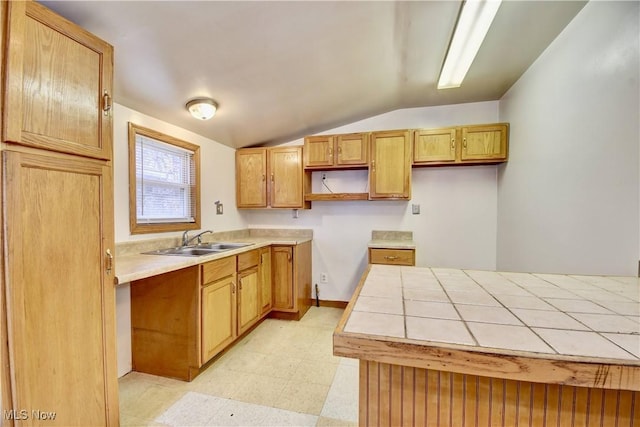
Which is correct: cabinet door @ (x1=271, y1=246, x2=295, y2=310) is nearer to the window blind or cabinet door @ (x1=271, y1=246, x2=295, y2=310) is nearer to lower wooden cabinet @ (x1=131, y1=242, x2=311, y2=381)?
lower wooden cabinet @ (x1=131, y1=242, x2=311, y2=381)

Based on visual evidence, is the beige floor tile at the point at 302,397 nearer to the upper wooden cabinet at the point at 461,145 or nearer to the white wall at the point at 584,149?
the white wall at the point at 584,149

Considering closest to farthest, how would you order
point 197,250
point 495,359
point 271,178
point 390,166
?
1. point 495,359
2. point 197,250
3. point 390,166
4. point 271,178

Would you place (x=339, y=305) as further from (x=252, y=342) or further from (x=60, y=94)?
(x=60, y=94)

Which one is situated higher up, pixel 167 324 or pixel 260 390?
pixel 167 324

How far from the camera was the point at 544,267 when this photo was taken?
2162mm

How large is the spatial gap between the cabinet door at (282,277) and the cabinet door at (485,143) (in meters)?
2.22

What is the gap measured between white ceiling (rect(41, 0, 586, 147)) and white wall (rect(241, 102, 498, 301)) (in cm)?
51

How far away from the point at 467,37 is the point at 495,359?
2063 mm

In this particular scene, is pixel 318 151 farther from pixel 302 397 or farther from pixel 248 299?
pixel 302 397

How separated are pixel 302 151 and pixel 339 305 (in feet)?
6.66

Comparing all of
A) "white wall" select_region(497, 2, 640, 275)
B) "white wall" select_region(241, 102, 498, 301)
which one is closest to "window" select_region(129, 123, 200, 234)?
"white wall" select_region(241, 102, 498, 301)

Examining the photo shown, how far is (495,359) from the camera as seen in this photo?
622mm

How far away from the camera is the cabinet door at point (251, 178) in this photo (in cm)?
347

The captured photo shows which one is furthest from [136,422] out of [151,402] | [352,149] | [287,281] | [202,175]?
[352,149]
